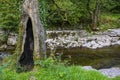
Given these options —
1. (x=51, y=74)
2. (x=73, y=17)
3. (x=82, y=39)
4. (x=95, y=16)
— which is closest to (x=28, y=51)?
(x=51, y=74)

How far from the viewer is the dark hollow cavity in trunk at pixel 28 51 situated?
10.2 m

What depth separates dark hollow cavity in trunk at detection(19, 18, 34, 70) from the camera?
10.2 m

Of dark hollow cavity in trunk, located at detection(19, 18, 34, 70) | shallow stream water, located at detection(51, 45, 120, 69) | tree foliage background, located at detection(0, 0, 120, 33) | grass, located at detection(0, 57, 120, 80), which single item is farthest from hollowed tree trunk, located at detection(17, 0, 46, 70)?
tree foliage background, located at detection(0, 0, 120, 33)

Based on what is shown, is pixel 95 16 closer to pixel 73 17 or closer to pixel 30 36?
pixel 73 17

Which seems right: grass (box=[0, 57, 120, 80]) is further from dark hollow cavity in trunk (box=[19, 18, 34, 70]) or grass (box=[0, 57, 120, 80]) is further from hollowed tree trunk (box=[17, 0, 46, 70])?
hollowed tree trunk (box=[17, 0, 46, 70])

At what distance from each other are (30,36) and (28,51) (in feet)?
1.86

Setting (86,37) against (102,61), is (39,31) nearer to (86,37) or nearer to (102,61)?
(102,61)

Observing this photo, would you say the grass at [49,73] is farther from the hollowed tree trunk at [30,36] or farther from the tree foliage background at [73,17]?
the tree foliage background at [73,17]

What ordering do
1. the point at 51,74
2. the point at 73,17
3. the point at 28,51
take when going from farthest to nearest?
the point at 73,17 < the point at 28,51 < the point at 51,74

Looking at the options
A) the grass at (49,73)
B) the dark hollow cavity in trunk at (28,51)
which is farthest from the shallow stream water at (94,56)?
the dark hollow cavity in trunk at (28,51)

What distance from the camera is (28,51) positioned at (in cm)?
1032

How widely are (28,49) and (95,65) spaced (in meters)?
6.55

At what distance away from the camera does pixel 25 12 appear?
10.4 metres

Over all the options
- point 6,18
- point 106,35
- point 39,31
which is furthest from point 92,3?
point 39,31
